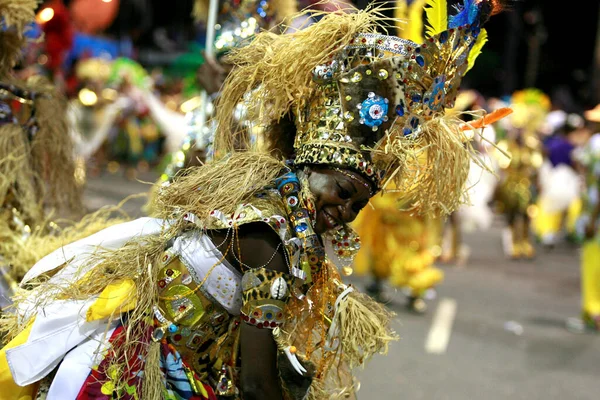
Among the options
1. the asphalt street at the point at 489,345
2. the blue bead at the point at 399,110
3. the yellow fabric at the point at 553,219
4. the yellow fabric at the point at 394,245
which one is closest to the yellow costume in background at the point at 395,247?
the yellow fabric at the point at 394,245

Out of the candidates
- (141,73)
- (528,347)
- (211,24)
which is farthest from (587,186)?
(141,73)

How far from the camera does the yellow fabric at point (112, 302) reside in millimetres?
1860

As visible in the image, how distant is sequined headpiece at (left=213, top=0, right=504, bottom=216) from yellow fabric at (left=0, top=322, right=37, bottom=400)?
0.95 m

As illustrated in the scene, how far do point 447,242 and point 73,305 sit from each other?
8.31 meters

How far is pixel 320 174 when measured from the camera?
74.0 inches

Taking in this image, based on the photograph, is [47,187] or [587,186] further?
[587,186]

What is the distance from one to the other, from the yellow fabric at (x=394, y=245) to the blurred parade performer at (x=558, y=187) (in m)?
5.56

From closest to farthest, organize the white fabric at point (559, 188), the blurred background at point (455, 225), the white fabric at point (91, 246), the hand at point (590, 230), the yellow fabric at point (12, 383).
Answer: the yellow fabric at point (12, 383) → the white fabric at point (91, 246) → the blurred background at point (455, 225) → the hand at point (590, 230) → the white fabric at point (559, 188)

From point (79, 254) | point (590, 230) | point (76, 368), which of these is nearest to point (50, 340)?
point (76, 368)

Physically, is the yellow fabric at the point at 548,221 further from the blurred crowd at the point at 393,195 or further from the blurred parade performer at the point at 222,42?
the blurred parade performer at the point at 222,42

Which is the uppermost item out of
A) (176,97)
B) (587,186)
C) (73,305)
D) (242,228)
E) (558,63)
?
(242,228)

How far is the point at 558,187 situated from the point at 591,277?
5.55 m

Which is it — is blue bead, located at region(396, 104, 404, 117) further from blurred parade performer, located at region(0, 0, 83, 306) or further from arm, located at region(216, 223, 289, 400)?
blurred parade performer, located at region(0, 0, 83, 306)

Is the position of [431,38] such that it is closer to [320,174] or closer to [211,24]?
[320,174]
